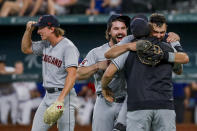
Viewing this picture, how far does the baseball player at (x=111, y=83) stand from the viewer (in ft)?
17.9

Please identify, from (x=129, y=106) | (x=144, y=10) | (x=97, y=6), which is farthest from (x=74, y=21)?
(x=129, y=106)

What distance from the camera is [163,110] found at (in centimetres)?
459

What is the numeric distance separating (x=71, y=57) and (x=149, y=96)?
129 centimetres

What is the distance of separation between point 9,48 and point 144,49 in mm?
8041

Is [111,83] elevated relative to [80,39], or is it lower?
elevated

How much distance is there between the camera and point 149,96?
4.58 meters

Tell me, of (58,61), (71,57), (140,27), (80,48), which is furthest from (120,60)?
(80,48)

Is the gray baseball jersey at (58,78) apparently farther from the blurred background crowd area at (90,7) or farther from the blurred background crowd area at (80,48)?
the blurred background crowd area at (90,7)

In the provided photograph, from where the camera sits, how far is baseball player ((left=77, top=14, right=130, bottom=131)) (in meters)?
5.44

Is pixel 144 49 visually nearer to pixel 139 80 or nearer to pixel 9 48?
pixel 139 80

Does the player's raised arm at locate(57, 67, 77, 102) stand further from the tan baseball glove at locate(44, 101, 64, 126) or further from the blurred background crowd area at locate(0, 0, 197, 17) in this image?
the blurred background crowd area at locate(0, 0, 197, 17)

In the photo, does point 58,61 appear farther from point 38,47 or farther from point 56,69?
point 38,47

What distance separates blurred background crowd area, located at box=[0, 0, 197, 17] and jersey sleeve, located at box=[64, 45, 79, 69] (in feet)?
16.6

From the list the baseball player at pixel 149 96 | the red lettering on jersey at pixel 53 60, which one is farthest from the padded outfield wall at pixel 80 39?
the baseball player at pixel 149 96
